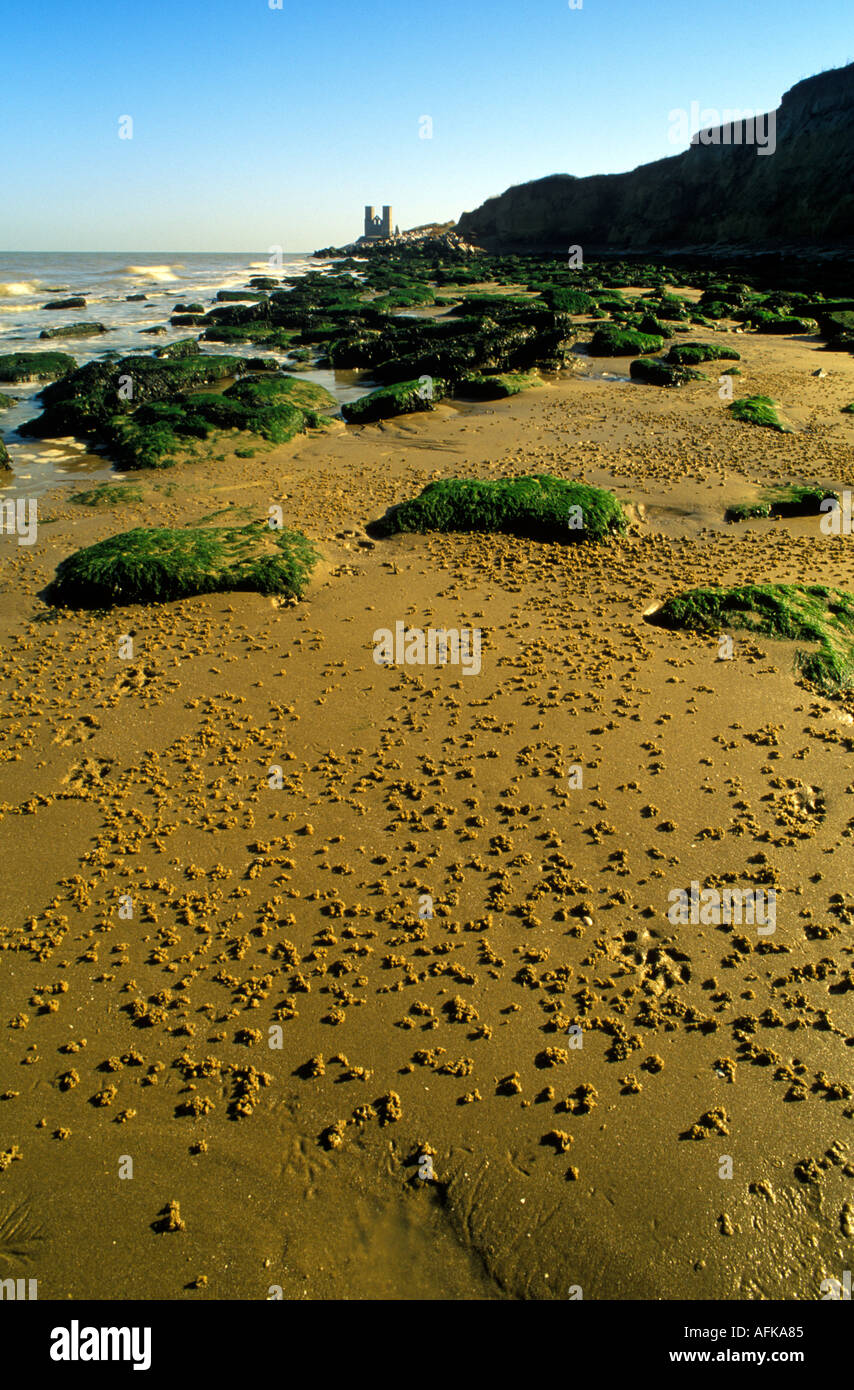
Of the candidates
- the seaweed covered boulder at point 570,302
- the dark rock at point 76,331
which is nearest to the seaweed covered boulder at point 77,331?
the dark rock at point 76,331

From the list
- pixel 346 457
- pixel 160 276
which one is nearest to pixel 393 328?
pixel 346 457

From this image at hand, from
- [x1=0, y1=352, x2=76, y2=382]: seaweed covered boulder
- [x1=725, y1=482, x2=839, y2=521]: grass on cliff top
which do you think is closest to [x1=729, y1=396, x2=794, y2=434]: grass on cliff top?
[x1=725, y1=482, x2=839, y2=521]: grass on cliff top

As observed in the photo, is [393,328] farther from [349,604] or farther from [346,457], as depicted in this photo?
[349,604]

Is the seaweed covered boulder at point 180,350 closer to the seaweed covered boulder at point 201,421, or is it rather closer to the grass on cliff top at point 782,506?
the seaweed covered boulder at point 201,421

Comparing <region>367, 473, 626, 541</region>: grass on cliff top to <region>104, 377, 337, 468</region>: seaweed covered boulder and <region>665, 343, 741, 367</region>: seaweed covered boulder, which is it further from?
<region>665, 343, 741, 367</region>: seaweed covered boulder

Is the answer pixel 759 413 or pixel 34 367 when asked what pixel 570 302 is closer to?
pixel 759 413

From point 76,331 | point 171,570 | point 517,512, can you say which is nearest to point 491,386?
point 517,512
